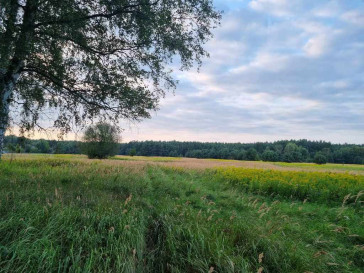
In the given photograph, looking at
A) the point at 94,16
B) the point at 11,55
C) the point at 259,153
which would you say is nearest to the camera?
the point at 11,55

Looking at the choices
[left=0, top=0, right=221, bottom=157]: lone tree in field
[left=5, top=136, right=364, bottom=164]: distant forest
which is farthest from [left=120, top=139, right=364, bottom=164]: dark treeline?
[left=0, top=0, right=221, bottom=157]: lone tree in field

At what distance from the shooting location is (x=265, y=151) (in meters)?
87.4

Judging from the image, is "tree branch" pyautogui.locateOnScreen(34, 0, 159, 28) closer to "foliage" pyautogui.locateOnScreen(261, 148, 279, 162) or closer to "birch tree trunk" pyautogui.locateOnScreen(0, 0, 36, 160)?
"birch tree trunk" pyautogui.locateOnScreen(0, 0, 36, 160)

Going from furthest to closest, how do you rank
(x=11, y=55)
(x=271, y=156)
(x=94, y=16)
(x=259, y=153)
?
(x=259, y=153) → (x=271, y=156) → (x=94, y=16) → (x=11, y=55)

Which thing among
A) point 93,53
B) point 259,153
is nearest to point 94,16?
point 93,53

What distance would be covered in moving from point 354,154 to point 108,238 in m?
99.5

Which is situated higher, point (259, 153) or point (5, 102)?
point (5, 102)

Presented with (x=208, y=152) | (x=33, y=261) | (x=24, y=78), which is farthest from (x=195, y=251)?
(x=208, y=152)

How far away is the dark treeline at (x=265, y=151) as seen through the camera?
82.4 m

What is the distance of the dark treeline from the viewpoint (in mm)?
82375

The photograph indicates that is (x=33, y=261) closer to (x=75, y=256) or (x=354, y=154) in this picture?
(x=75, y=256)

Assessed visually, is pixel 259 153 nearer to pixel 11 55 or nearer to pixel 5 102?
pixel 5 102

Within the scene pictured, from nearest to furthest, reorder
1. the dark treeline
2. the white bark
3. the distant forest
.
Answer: the white bark, the distant forest, the dark treeline

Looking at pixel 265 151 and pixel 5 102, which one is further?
pixel 265 151
